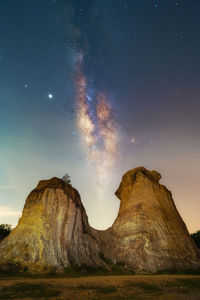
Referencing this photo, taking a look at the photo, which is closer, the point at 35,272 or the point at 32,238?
the point at 35,272

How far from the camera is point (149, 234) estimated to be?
32531mm

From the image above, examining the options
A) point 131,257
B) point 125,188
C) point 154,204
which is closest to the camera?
point 131,257

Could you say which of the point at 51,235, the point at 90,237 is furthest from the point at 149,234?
→ the point at 51,235

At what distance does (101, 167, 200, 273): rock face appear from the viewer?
30.5 meters

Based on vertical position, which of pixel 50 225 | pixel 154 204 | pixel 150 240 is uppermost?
pixel 154 204

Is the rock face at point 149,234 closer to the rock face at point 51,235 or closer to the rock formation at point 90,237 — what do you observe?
the rock formation at point 90,237

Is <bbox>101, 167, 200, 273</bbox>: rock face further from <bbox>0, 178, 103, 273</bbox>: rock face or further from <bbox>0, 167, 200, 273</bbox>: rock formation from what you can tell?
<bbox>0, 178, 103, 273</bbox>: rock face

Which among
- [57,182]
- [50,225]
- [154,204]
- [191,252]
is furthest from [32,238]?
[191,252]

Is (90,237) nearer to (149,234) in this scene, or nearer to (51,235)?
(51,235)

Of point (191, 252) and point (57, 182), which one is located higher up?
point (57, 182)

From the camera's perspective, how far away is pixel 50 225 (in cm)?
2906

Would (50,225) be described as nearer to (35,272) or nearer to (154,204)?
(35,272)

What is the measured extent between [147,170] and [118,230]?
14.2m

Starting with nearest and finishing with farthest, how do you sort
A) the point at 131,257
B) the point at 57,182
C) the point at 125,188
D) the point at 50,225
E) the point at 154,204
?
the point at 50,225 → the point at 131,257 → the point at 57,182 → the point at 154,204 → the point at 125,188
